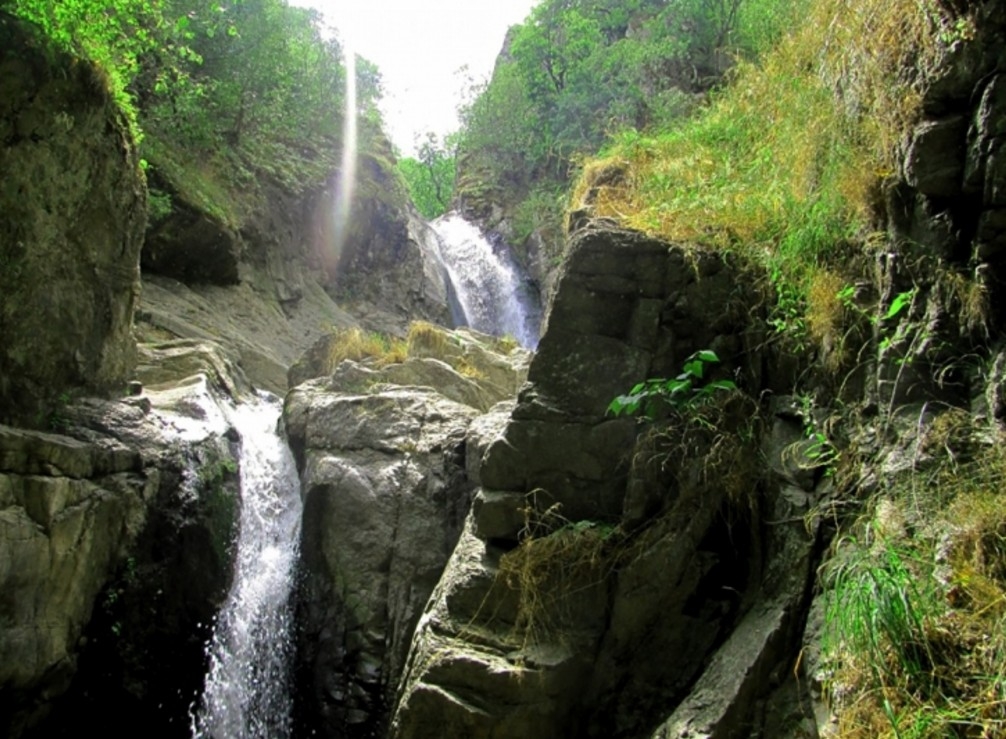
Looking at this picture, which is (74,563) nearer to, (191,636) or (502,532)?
(191,636)

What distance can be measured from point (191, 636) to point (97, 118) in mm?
4964

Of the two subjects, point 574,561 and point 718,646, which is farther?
point 574,561

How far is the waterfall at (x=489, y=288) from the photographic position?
65.7ft

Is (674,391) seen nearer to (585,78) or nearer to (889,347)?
(889,347)

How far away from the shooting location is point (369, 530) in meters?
7.95

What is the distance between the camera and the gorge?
4.28m

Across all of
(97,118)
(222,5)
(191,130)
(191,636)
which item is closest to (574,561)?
(191,636)

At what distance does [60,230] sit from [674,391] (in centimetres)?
591

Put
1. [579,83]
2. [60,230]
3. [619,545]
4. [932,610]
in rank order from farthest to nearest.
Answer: [579,83] < [60,230] < [619,545] < [932,610]

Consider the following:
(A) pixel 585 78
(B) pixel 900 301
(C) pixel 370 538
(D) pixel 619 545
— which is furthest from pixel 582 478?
(A) pixel 585 78

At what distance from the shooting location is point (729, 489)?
212 inches

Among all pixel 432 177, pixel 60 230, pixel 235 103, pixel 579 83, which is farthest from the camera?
pixel 432 177

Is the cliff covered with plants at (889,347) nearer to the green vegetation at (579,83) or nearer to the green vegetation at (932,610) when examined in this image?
the green vegetation at (932,610)

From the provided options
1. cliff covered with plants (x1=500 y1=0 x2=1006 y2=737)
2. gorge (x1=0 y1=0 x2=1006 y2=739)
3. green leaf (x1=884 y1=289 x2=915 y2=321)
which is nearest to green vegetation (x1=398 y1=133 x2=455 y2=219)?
gorge (x1=0 y1=0 x2=1006 y2=739)
